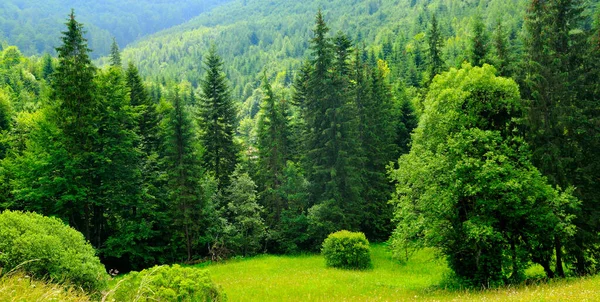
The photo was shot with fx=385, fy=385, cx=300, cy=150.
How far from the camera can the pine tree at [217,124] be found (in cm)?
3753

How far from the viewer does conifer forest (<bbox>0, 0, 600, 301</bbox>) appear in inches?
613

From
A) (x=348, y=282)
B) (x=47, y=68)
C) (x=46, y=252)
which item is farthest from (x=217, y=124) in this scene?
(x=47, y=68)

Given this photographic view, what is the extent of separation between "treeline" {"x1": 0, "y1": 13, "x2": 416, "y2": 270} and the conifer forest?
0.59ft

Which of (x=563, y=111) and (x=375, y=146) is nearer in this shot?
(x=563, y=111)

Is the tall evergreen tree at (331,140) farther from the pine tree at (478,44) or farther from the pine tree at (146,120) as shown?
the pine tree at (146,120)

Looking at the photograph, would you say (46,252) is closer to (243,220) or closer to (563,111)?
(243,220)

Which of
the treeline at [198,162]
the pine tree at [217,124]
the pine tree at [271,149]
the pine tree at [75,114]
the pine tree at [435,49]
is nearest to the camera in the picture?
the pine tree at [75,114]

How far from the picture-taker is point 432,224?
57.2ft

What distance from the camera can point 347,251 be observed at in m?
26.3

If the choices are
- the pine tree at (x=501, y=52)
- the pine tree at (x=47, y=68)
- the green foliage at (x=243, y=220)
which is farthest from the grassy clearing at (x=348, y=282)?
the pine tree at (x=47, y=68)

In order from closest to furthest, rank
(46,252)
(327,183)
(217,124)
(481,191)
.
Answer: (46,252), (481,191), (327,183), (217,124)

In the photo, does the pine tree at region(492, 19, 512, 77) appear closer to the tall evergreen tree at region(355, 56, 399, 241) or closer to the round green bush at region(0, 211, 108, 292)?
the tall evergreen tree at region(355, 56, 399, 241)

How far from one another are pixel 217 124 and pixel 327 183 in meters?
12.2

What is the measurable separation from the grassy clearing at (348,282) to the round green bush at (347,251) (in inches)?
35.0
